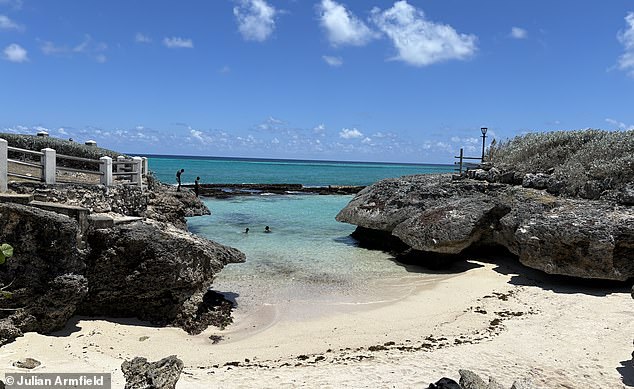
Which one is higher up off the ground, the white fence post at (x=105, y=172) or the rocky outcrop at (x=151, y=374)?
the white fence post at (x=105, y=172)

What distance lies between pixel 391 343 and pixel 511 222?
7.71 metres

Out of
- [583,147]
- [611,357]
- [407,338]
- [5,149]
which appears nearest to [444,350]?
[407,338]

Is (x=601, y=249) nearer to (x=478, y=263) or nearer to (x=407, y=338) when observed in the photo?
(x=478, y=263)

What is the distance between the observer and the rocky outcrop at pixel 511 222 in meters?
12.7

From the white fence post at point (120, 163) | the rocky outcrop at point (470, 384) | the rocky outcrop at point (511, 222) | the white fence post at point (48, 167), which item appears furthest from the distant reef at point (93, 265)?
the rocky outcrop at point (511, 222)

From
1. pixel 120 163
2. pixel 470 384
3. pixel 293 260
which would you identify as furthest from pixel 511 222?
pixel 120 163

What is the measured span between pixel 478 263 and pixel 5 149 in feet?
48.5

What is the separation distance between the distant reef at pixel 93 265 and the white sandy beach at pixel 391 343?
409mm

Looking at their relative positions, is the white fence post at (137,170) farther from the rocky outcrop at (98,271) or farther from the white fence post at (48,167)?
the white fence post at (48,167)

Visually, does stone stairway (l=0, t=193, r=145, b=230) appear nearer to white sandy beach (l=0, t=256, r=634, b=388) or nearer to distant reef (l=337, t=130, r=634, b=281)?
white sandy beach (l=0, t=256, r=634, b=388)

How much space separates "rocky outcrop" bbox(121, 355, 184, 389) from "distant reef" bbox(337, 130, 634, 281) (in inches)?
435

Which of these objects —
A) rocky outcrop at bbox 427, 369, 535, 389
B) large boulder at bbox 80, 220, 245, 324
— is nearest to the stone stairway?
large boulder at bbox 80, 220, 245, 324

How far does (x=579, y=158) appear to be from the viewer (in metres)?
18.1

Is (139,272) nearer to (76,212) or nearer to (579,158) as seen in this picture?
(76,212)
